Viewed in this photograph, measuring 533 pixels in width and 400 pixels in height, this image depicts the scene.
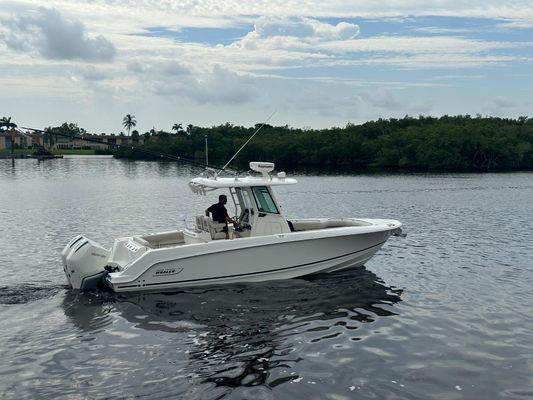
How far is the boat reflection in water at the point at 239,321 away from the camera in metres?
10.9

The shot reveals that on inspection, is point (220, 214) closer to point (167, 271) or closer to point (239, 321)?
point (167, 271)

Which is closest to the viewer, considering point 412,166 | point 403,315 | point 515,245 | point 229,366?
point 229,366

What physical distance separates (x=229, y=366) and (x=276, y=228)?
6431 mm

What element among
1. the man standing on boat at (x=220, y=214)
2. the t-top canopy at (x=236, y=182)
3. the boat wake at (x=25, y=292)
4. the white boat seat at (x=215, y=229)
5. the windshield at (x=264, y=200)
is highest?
the t-top canopy at (x=236, y=182)

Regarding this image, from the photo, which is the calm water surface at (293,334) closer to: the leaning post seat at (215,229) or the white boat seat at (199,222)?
the leaning post seat at (215,229)

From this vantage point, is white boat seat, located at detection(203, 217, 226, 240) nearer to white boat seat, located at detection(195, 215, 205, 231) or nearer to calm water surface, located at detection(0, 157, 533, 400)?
Result: white boat seat, located at detection(195, 215, 205, 231)

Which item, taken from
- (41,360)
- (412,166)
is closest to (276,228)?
(41,360)

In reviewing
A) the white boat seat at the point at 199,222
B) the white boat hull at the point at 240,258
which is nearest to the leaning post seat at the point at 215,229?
the white boat seat at the point at 199,222

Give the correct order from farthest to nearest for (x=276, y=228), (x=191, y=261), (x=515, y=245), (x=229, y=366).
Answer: (x=515, y=245)
(x=276, y=228)
(x=191, y=261)
(x=229, y=366)

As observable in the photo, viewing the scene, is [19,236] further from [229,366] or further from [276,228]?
[229,366]

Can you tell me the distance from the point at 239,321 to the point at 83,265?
4.74 metres

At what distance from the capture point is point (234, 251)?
15.9 metres

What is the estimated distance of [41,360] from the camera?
11320 millimetres

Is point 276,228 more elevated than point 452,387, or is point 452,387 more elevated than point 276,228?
point 276,228
